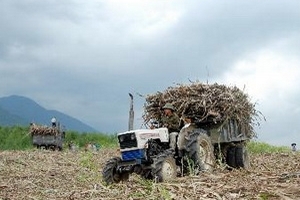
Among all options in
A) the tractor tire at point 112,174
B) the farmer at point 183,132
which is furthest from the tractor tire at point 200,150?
the tractor tire at point 112,174

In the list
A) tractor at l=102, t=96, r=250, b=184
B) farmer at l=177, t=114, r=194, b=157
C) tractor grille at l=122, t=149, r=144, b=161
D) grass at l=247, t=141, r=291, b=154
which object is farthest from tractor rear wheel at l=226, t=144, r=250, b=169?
grass at l=247, t=141, r=291, b=154

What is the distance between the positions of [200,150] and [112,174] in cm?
177

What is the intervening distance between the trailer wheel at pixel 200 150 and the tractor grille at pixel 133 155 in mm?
888

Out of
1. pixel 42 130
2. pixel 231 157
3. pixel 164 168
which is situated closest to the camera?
pixel 164 168

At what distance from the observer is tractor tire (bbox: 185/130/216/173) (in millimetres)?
12031

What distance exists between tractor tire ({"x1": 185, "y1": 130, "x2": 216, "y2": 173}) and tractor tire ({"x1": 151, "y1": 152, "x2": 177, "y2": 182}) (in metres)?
0.56

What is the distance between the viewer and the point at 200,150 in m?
12.5

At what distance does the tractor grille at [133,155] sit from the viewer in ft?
39.3

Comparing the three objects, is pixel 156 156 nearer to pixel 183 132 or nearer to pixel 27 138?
pixel 183 132

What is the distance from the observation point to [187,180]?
9180 millimetres

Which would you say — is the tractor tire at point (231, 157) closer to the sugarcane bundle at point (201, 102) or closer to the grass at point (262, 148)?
the sugarcane bundle at point (201, 102)

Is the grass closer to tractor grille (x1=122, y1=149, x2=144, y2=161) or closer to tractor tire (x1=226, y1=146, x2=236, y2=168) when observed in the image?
tractor tire (x1=226, y1=146, x2=236, y2=168)

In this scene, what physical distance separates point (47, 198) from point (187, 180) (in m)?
1.99

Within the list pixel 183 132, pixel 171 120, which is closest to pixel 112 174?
pixel 183 132
